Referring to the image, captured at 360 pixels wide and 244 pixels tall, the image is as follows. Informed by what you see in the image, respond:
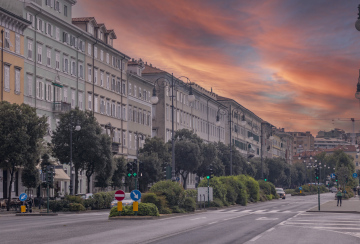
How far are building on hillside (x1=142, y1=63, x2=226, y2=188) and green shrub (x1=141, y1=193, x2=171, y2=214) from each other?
1688 inches

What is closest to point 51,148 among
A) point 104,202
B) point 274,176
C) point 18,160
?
point 104,202

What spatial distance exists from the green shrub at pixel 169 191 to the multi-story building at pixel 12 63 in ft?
56.7

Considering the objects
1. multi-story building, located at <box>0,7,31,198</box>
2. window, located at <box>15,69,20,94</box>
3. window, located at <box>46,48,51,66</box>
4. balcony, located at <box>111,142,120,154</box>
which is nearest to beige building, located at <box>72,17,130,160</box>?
balcony, located at <box>111,142,120,154</box>

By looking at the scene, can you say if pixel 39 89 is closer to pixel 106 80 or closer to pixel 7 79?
pixel 7 79

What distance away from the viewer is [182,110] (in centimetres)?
11319

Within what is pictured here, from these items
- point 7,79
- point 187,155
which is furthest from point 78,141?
point 187,155

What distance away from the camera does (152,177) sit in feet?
257

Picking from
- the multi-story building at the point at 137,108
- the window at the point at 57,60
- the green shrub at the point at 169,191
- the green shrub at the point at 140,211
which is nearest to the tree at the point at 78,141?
the window at the point at 57,60

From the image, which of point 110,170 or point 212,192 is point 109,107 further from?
point 212,192

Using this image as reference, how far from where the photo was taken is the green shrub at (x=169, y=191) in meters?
45.5

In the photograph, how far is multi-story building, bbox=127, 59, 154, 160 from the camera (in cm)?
9244

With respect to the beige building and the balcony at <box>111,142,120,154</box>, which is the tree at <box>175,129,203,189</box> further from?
the balcony at <box>111,142,120,154</box>

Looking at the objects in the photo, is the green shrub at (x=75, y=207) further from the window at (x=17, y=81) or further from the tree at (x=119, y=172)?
the tree at (x=119, y=172)

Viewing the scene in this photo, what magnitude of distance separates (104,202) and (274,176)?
332 ft
